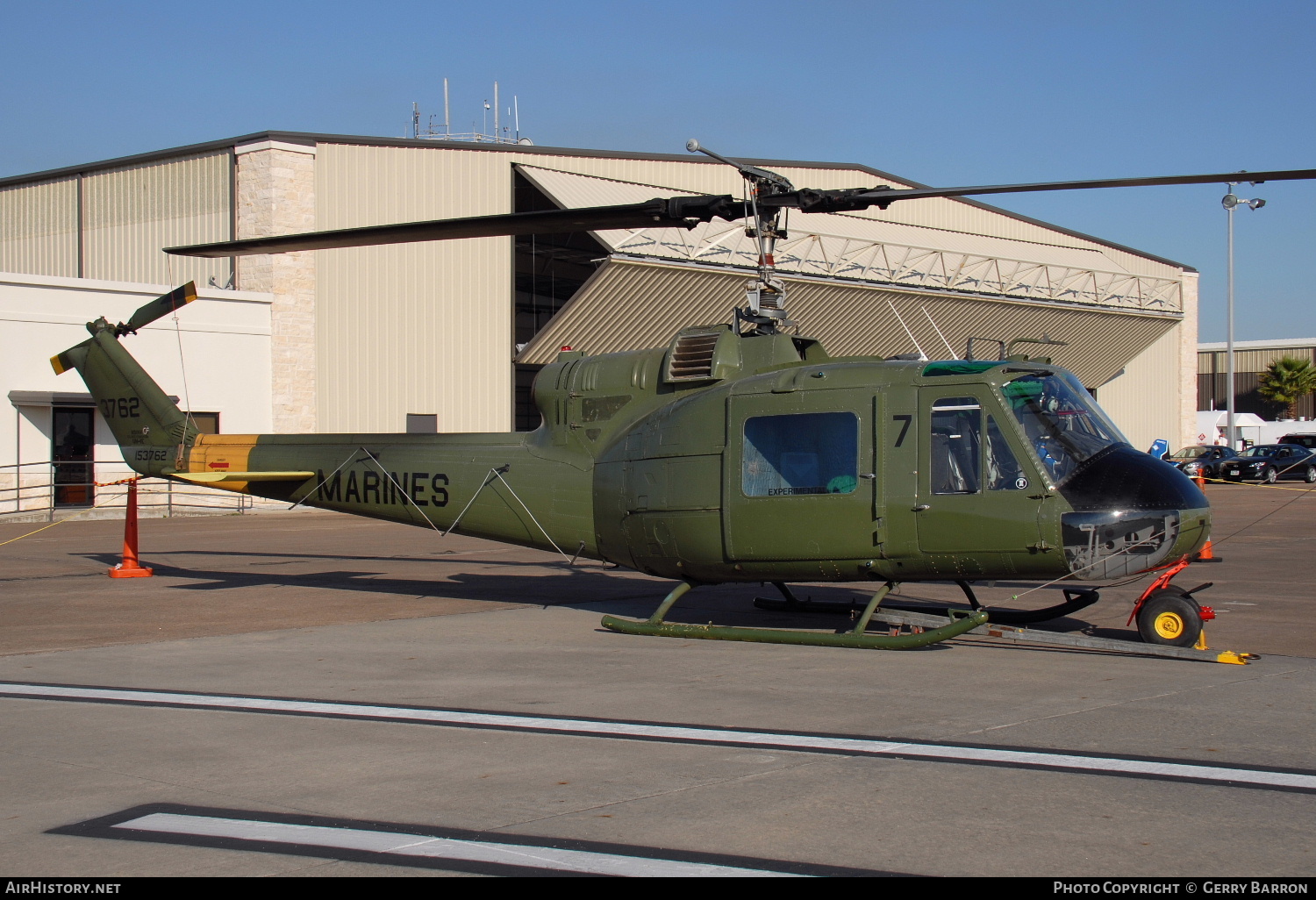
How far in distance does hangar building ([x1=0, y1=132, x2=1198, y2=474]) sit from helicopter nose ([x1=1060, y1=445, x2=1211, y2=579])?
22500 millimetres

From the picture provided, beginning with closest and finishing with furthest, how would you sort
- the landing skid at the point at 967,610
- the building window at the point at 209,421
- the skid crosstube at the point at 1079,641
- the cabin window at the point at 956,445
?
the skid crosstube at the point at 1079,641 < the cabin window at the point at 956,445 < the landing skid at the point at 967,610 < the building window at the point at 209,421

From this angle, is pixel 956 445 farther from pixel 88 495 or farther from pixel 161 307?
pixel 88 495

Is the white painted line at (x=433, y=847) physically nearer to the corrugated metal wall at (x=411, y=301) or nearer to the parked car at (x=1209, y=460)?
the corrugated metal wall at (x=411, y=301)

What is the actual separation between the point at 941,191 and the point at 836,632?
11.8 feet

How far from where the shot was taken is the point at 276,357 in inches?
1257

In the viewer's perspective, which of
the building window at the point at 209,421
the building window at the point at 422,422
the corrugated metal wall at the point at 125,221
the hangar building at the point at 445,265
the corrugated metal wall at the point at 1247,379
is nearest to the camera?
the building window at the point at 209,421

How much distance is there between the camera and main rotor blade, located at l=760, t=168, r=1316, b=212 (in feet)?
25.2

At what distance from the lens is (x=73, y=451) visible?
2911cm

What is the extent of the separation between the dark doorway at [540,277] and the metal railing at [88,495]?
9.67 meters

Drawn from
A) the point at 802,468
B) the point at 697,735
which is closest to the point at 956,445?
the point at 802,468

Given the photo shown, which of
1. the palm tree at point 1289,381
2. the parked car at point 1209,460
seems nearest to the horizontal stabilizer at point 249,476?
the parked car at point 1209,460

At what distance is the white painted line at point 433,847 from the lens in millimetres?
4242

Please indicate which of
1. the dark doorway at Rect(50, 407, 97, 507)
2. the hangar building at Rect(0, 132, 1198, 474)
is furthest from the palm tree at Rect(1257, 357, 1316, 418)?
the dark doorway at Rect(50, 407, 97, 507)

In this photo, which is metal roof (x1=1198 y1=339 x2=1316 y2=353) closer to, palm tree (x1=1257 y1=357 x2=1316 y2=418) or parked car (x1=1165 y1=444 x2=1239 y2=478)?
palm tree (x1=1257 y1=357 x2=1316 y2=418)
